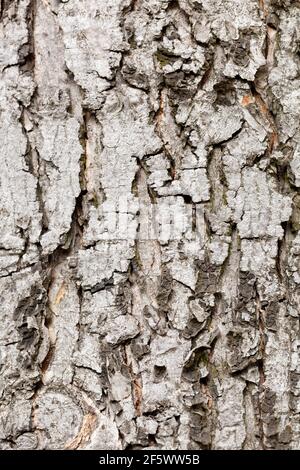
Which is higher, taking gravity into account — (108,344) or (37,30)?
(37,30)

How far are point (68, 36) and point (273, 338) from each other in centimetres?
82

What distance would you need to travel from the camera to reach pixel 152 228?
183 cm

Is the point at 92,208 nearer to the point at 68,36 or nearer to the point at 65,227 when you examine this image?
the point at 65,227

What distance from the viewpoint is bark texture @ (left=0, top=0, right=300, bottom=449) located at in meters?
1.80

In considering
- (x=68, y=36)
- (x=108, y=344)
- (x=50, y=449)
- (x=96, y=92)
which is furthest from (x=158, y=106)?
(x=50, y=449)

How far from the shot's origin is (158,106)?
185cm

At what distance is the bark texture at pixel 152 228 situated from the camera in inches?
71.1

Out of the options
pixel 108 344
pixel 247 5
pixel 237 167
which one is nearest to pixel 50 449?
pixel 108 344

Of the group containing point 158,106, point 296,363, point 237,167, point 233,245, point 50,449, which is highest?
point 158,106

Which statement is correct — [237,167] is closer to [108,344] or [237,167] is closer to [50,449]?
[108,344]

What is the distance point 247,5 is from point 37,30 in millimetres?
484

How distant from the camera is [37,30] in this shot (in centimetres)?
189

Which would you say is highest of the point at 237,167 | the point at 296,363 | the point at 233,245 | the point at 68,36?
the point at 68,36

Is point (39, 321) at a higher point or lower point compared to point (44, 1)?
lower
